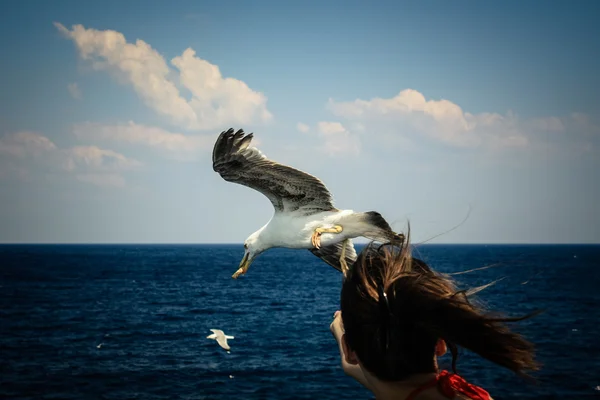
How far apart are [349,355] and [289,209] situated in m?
5.44

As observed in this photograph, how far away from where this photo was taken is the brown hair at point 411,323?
61.5 inches

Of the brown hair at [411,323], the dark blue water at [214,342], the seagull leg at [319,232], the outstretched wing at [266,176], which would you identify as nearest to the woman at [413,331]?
the brown hair at [411,323]

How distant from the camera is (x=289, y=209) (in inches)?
282

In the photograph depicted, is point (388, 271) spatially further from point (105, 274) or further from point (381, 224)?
point (105, 274)

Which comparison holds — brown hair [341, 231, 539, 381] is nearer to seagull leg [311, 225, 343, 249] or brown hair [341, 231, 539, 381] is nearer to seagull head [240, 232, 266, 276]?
seagull leg [311, 225, 343, 249]

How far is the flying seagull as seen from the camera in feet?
21.5

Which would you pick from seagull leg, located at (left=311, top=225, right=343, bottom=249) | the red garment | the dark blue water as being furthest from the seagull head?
the red garment

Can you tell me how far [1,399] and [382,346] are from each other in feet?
92.9

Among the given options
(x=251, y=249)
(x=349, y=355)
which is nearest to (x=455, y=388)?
(x=349, y=355)

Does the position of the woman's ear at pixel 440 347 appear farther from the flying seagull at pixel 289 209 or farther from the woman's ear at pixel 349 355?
the flying seagull at pixel 289 209

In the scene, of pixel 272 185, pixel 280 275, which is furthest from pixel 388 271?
pixel 280 275

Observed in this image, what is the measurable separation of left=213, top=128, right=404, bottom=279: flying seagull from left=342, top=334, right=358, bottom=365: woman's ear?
4661mm

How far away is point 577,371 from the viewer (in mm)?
28578

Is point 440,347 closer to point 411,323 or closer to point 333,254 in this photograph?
point 411,323
